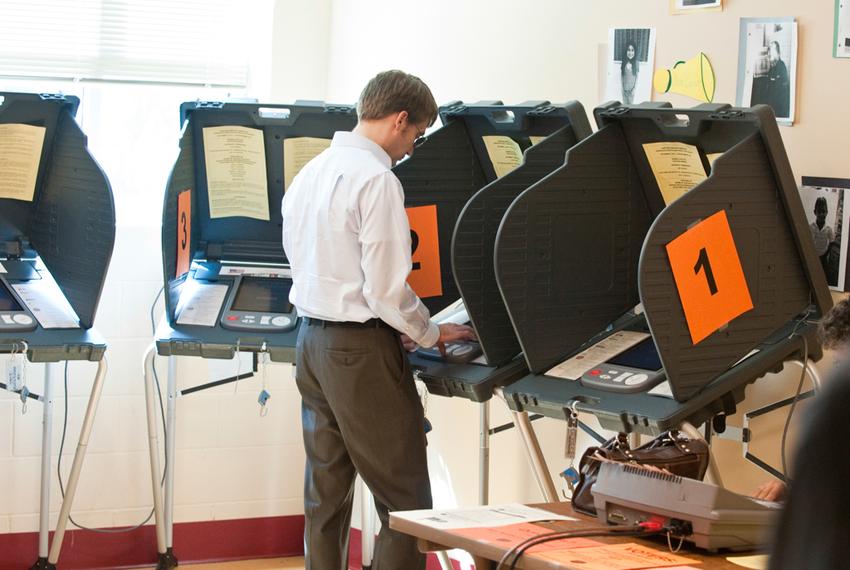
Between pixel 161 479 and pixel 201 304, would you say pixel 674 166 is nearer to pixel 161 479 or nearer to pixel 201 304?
pixel 201 304

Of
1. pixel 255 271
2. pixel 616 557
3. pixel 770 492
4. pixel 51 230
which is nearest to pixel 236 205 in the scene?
pixel 255 271

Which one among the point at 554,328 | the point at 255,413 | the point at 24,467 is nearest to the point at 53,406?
the point at 24,467

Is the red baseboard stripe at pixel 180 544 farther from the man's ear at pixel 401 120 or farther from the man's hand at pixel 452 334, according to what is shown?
the man's ear at pixel 401 120

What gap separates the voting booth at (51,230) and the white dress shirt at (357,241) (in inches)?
28.7

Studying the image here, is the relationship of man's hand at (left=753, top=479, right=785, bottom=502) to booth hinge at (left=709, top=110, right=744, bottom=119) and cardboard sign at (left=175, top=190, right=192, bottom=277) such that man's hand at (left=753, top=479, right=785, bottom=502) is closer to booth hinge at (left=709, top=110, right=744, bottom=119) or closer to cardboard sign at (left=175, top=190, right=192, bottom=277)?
booth hinge at (left=709, top=110, right=744, bottom=119)

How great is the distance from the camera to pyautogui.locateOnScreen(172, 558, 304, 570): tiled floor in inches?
162

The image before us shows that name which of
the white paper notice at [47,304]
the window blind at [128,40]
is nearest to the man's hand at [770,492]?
the white paper notice at [47,304]

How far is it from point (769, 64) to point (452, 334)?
0.98 meters

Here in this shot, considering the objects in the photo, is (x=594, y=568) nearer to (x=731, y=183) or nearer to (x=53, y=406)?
(x=731, y=183)

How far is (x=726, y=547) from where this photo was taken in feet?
5.85

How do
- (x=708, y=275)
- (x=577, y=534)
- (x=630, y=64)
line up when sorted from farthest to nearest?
1. (x=630, y=64)
2. (x=708, y=275)
3. (x=577, y=534)

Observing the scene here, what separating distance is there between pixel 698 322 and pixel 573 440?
348 millimetres

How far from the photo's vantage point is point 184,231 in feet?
11.0

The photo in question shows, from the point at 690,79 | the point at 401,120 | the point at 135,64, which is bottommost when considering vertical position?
the point at 401,120
